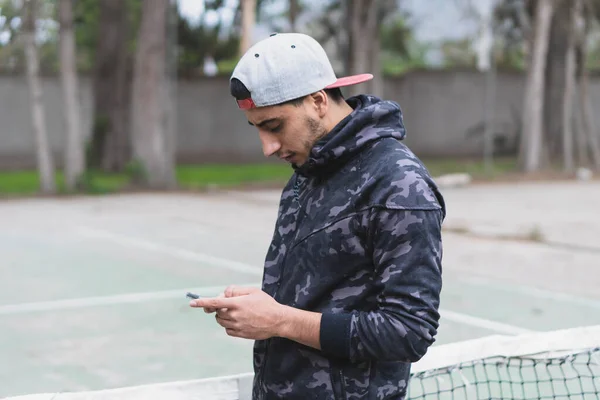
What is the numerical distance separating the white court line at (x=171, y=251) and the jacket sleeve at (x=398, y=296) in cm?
810

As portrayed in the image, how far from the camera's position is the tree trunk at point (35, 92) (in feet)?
59.9

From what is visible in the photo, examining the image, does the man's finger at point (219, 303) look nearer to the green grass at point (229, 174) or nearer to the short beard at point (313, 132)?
the short beard at point (313, 132)

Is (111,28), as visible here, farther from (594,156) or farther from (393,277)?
(393,277)

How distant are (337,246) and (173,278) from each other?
8.08 m

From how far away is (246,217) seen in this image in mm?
15680

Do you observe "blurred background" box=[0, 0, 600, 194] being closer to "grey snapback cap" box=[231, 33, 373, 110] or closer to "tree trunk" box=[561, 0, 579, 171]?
"tree trunk" box=[561, 0, 579, 171]

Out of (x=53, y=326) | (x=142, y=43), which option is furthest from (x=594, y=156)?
(x=53, y=326)

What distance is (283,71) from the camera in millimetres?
2367

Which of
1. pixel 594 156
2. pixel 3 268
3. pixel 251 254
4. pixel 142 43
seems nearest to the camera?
pixel 3 268

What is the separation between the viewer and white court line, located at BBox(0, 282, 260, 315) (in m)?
8.74

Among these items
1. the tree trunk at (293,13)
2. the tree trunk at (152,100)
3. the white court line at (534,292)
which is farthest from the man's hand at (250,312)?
the tree trunk at (293,13)

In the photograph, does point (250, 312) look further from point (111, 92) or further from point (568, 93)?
point (111, 92)

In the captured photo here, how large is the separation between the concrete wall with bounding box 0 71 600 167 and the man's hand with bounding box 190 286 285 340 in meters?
25.9

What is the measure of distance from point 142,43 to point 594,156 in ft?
41.7
